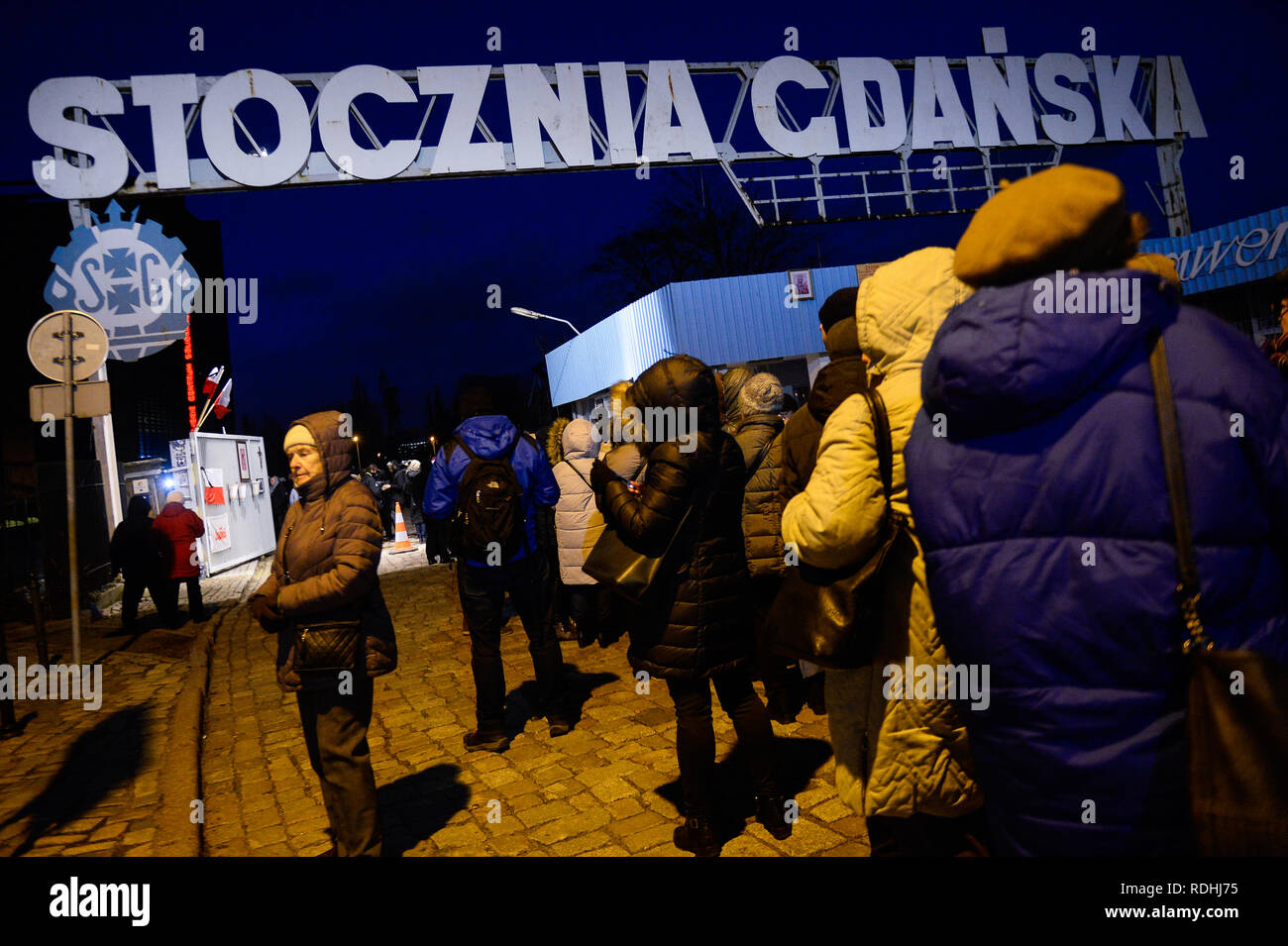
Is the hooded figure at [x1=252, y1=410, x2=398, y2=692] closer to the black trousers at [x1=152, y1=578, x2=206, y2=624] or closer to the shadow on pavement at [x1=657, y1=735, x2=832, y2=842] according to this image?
the shadow on pavement at [x1=657, y1=735, x2=832, y2=842]

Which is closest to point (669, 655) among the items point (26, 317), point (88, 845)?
point (88, 845)

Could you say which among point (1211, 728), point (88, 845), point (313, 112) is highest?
point (313, 112)

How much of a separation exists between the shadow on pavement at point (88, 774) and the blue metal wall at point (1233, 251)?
22.0 meters

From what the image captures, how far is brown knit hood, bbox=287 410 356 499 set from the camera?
3.55 m

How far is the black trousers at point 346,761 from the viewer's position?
3.51 meters

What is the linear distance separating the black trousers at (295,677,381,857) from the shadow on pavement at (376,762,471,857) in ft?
0.98

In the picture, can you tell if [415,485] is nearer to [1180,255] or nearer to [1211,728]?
[1211,728]

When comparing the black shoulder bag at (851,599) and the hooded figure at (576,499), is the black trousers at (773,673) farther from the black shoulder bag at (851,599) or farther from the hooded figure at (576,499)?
the black shoulder bag at (851,599)

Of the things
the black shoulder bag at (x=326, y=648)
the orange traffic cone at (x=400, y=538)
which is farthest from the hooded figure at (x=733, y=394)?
the orange traffic cone at (x=400, y=538)

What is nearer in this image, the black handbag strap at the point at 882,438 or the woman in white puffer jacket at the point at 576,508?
the black handbag strap at the point at 882,438

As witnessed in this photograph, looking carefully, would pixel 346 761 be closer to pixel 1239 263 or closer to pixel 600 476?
pixel 600 476

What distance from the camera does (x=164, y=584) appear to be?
10789 mm
